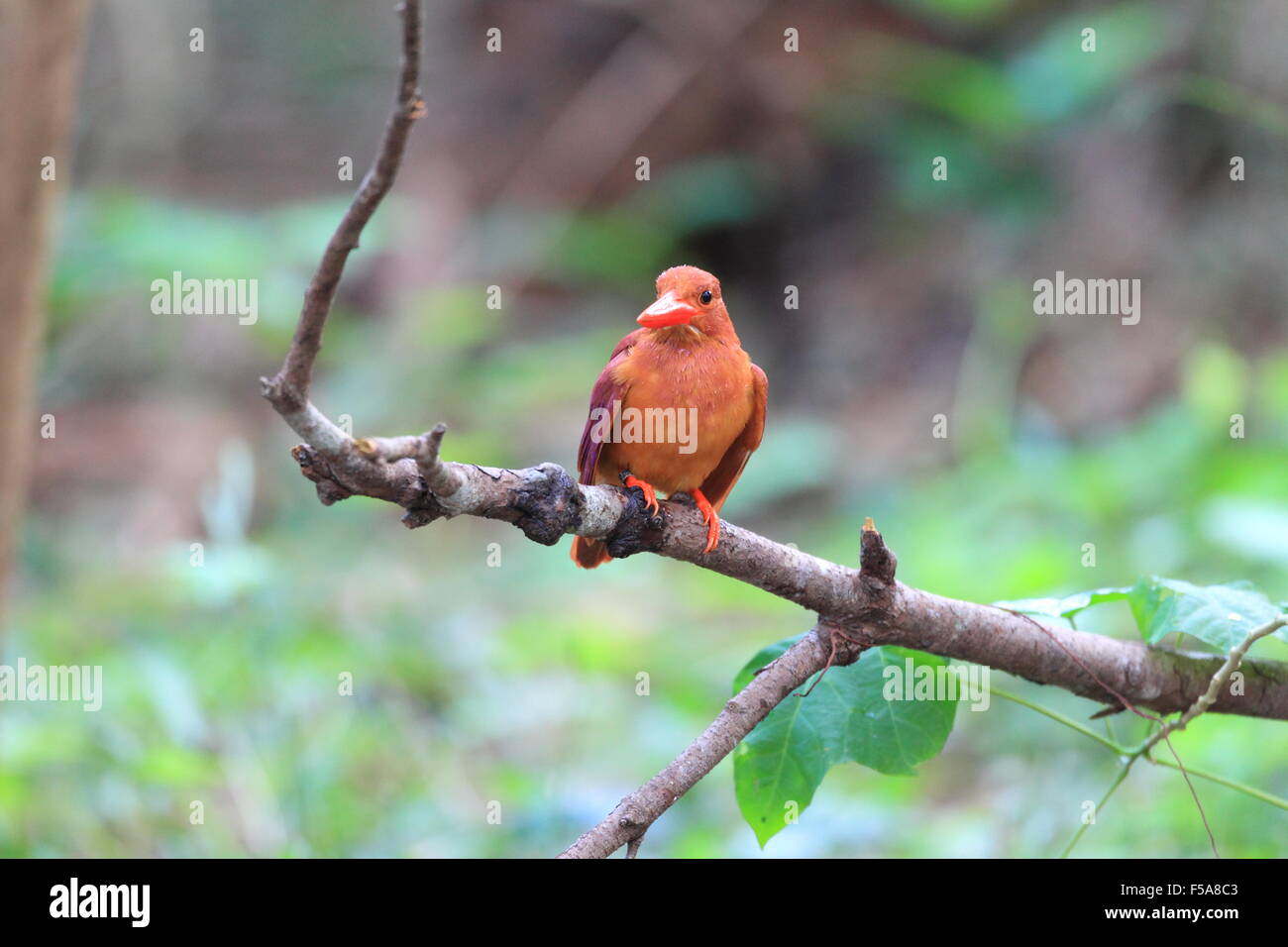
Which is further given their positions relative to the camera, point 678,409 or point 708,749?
point 678,409

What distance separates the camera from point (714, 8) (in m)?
8.63

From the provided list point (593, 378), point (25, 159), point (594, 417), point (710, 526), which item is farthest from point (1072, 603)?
point (593, 378)

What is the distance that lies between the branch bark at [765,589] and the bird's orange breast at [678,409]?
0.48ft

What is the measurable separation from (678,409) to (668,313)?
0.21 m

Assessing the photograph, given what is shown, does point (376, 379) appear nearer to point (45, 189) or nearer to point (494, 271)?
point (494, 271)

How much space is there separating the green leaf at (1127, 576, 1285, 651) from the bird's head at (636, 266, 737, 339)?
3.30ft

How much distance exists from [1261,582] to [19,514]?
4397mm

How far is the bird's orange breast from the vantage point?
2371 mm

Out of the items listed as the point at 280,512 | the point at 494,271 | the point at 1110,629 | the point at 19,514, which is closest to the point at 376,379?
the point at 280,512

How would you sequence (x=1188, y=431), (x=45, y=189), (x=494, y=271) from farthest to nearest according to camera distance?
1. (x=494, y=271)
2. (x=1188, y=431)
3. (x=45, y=189)

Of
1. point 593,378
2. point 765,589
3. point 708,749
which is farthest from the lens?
point 593,378

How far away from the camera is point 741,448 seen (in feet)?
8.43

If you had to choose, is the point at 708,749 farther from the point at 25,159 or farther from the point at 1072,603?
the point at 25,159
